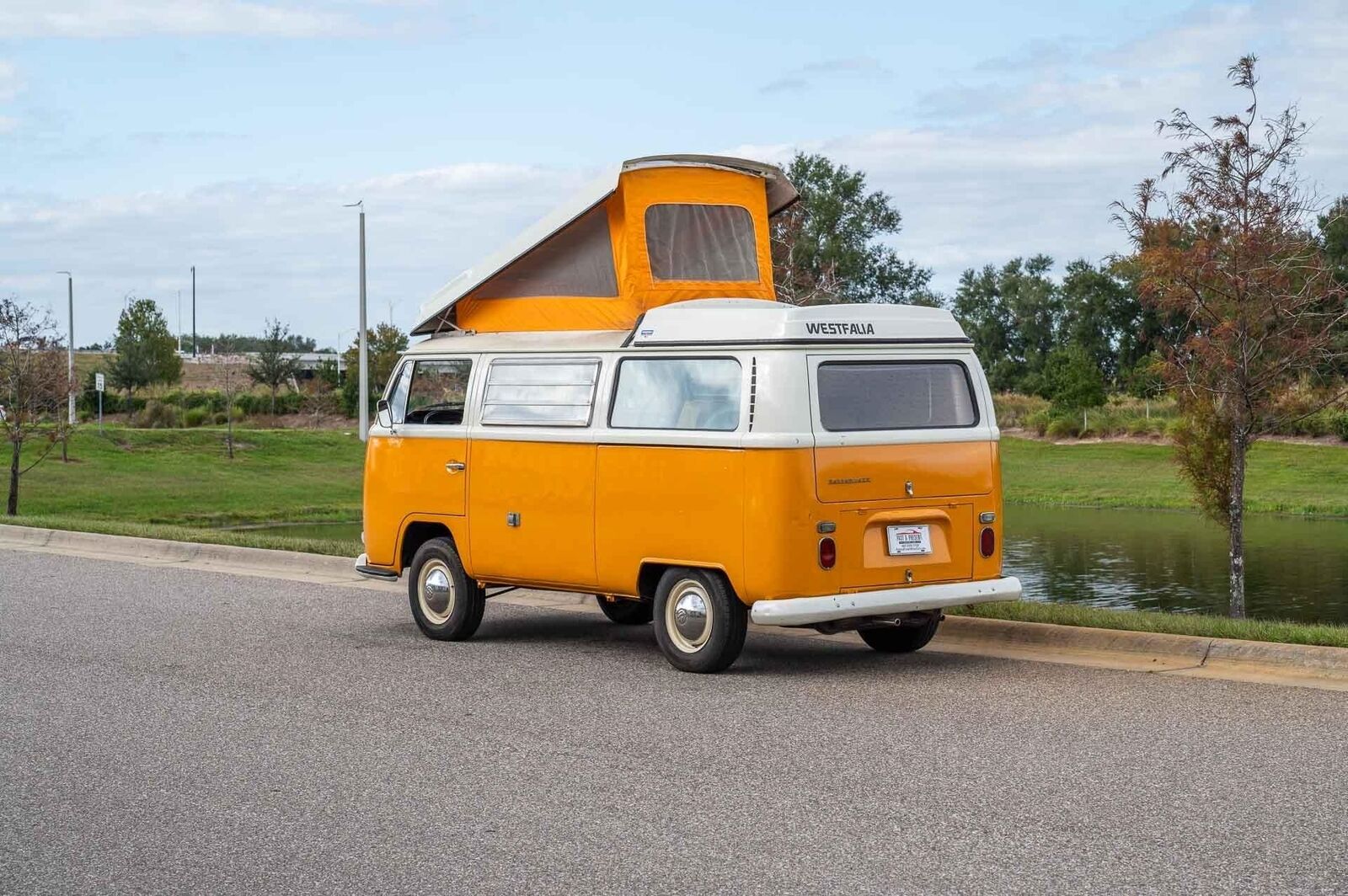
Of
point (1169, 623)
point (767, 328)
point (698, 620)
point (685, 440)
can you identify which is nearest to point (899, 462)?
point (767, 328)

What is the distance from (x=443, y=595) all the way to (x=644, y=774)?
454cm

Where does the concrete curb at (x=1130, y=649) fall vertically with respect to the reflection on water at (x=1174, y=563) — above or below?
above

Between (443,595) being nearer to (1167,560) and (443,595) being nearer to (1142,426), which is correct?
(1167,560)

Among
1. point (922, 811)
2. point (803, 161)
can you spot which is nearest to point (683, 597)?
point (922, 811)

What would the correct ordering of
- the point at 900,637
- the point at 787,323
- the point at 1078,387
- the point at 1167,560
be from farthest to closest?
1. the point at 1078,387
2. the point at 1167,560
3. the point at 900,637
4. the point at 787,323

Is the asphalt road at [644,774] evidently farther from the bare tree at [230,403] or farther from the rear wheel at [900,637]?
the bare tree at [230,403]

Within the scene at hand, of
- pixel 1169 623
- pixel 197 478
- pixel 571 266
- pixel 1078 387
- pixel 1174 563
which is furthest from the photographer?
pixel 1078 387

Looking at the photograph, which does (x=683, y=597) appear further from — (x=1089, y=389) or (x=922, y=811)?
(x=1089, y=389)

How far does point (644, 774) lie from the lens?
7465mm

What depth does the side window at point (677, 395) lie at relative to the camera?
9922 millimetres

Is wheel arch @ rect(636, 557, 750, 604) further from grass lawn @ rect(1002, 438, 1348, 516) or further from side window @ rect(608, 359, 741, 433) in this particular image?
grass lawn @ rect(1002, 438, 1348, 516)

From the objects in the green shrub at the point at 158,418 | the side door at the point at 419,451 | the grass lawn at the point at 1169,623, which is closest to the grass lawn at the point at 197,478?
the green shrub at the point at 158,418

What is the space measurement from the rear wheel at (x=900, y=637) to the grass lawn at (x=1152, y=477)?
954 inches

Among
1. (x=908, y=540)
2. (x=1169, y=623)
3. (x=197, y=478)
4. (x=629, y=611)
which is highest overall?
(x=908, y=540)
